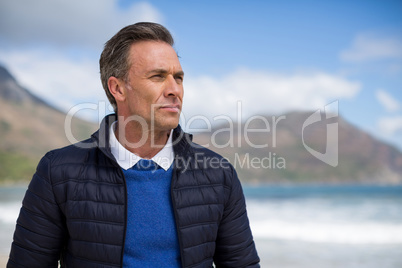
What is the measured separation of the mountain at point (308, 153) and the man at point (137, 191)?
297 feet

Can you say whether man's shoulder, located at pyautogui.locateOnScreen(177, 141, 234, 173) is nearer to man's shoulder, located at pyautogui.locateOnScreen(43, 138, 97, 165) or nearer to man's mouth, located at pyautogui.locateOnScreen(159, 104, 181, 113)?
man's mouth, located at pyautogui.locateOnScreen(159, 104, 181, 113)

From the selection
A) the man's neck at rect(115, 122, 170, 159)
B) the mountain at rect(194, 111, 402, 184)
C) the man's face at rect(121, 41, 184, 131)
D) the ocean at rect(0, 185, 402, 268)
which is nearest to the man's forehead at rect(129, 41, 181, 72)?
the man's face at rect(121, 41, 184, 131)

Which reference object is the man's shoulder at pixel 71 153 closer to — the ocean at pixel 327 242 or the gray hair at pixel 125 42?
the gray hair at pixel 125 42

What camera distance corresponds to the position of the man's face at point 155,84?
62.1 inches

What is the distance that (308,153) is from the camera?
127 meters

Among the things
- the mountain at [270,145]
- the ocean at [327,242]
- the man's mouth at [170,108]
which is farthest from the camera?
the mountain at [270,145]

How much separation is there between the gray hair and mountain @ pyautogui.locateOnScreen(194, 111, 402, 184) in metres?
90.4

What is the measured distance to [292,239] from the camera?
38.3ft

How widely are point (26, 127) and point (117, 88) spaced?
132066 mm

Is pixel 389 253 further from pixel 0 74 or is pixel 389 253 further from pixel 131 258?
pixel 0 74

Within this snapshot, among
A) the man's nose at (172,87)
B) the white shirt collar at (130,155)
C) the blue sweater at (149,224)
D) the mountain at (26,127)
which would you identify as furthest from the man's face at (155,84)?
the mountain at (26,127)

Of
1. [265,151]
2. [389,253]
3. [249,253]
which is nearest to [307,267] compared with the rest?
[389,253]

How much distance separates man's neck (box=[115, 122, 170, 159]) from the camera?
1666 millimetres

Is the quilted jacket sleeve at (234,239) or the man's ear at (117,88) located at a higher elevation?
the man's ear at (117,88)
